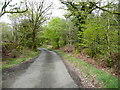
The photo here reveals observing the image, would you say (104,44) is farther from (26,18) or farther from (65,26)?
(26,18)

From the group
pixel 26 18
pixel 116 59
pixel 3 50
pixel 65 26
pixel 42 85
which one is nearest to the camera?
pixel 42 85

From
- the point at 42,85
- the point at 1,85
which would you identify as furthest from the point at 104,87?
the point at 1,85

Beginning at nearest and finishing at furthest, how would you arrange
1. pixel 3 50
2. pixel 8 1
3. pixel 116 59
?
pixel 116 59 < pixel 8 1 < pixel 3 50

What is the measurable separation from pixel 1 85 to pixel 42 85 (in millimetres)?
2079

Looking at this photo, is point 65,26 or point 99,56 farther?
point 65,26

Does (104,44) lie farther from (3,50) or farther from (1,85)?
(3,50)

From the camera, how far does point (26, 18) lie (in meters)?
19.7

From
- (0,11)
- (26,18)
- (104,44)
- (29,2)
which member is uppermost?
(29,2)

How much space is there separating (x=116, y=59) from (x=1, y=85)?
340 inches

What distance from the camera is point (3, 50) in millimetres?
10836

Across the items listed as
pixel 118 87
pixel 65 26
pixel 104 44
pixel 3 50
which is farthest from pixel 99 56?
pixel 65 26

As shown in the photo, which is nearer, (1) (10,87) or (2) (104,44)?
(1) (10,87)

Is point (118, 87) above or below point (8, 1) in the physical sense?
below

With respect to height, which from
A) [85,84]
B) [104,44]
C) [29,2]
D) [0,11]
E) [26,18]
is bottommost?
[85,84]
